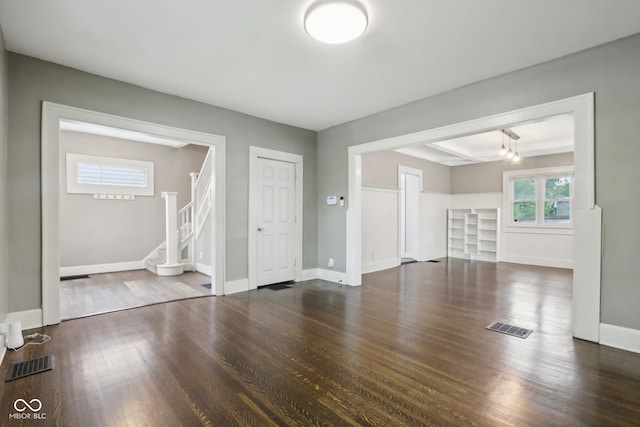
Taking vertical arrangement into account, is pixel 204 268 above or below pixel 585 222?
below

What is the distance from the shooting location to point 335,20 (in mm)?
2289

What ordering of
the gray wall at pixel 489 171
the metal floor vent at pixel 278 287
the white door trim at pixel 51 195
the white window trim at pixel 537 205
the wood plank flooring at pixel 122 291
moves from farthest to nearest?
the gray wall at pixel 489 171 → the white window trim at pixel 537 205 → the metal floor vent at pixel 278 287 → the wood plank flooring at pixel 122 291 → the white door trim at pixel 51 195

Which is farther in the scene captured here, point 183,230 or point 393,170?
point 393,170

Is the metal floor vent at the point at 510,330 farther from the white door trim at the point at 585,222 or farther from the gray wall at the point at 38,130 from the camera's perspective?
the gray wall at the point at 38,130

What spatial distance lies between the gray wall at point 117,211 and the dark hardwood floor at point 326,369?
3.37 meters

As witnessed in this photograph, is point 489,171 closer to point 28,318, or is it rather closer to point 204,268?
point 204,268

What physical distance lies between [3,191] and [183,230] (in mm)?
3851

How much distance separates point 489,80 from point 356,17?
209cm

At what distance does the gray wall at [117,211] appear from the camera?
5934mm

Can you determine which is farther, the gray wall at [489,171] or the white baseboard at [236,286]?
the gray wall at [489,171]

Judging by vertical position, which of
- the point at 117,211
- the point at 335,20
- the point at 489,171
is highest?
the point at 335,20

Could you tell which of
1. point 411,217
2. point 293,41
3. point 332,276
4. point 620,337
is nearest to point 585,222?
point 620,337

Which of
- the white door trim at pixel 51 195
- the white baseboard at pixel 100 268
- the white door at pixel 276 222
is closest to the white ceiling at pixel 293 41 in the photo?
the white door trim at pixel 51 195

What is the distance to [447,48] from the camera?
2893mm
